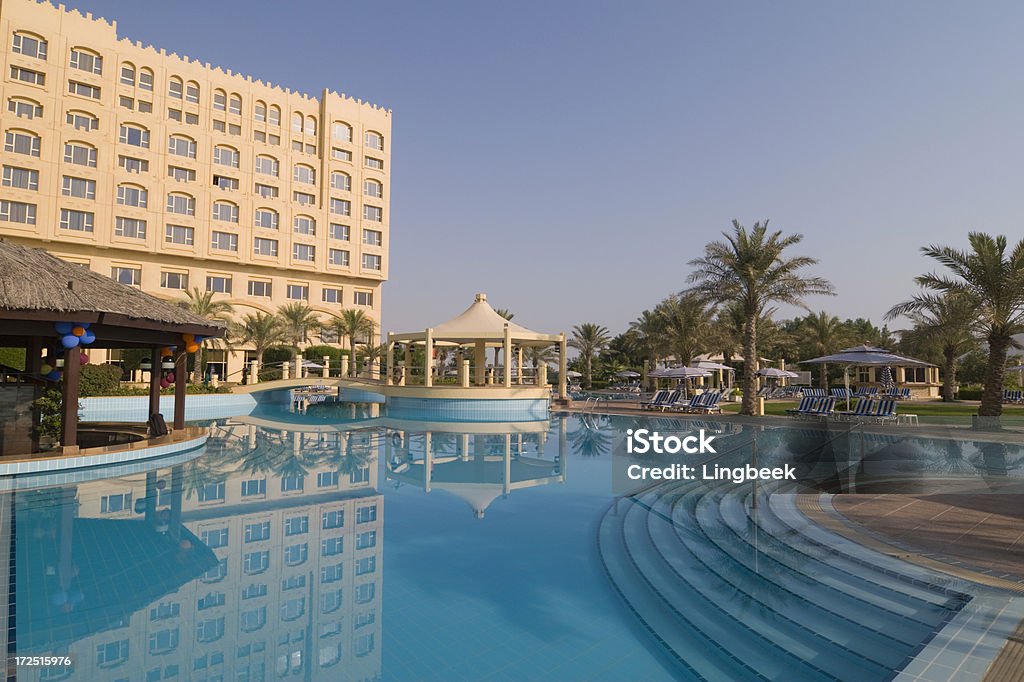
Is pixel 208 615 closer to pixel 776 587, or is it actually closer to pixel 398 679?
pixel 398 679

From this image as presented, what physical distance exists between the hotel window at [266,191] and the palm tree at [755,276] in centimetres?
3287

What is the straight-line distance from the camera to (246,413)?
25.0m

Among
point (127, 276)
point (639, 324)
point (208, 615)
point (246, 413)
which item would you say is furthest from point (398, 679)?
point (127, 276)

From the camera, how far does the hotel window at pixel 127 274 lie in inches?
1425

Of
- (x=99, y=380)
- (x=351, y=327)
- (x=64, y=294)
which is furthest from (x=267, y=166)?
(x=64, y=294)

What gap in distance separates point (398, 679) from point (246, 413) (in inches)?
938

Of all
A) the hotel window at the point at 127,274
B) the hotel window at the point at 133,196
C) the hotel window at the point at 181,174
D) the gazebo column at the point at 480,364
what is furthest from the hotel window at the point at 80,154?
the gazebo column at the point at 480,364

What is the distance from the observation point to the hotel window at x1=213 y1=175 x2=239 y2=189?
39656mm

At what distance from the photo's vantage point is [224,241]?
39594 millimetres

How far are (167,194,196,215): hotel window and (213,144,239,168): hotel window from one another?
335 cm

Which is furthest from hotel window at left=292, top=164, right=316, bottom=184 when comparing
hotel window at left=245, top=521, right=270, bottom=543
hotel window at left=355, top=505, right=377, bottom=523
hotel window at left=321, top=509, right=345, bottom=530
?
hotel window at left=245, top=521, right=270, bottom=543

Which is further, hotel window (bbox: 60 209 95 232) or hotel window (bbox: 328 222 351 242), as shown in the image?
hotel window (bbox: 328 222 351 242)

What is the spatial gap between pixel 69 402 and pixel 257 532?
6.65 m

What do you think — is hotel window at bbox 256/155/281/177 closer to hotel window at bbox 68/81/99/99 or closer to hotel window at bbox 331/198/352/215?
hotel window at bbox 331/198/352/215
